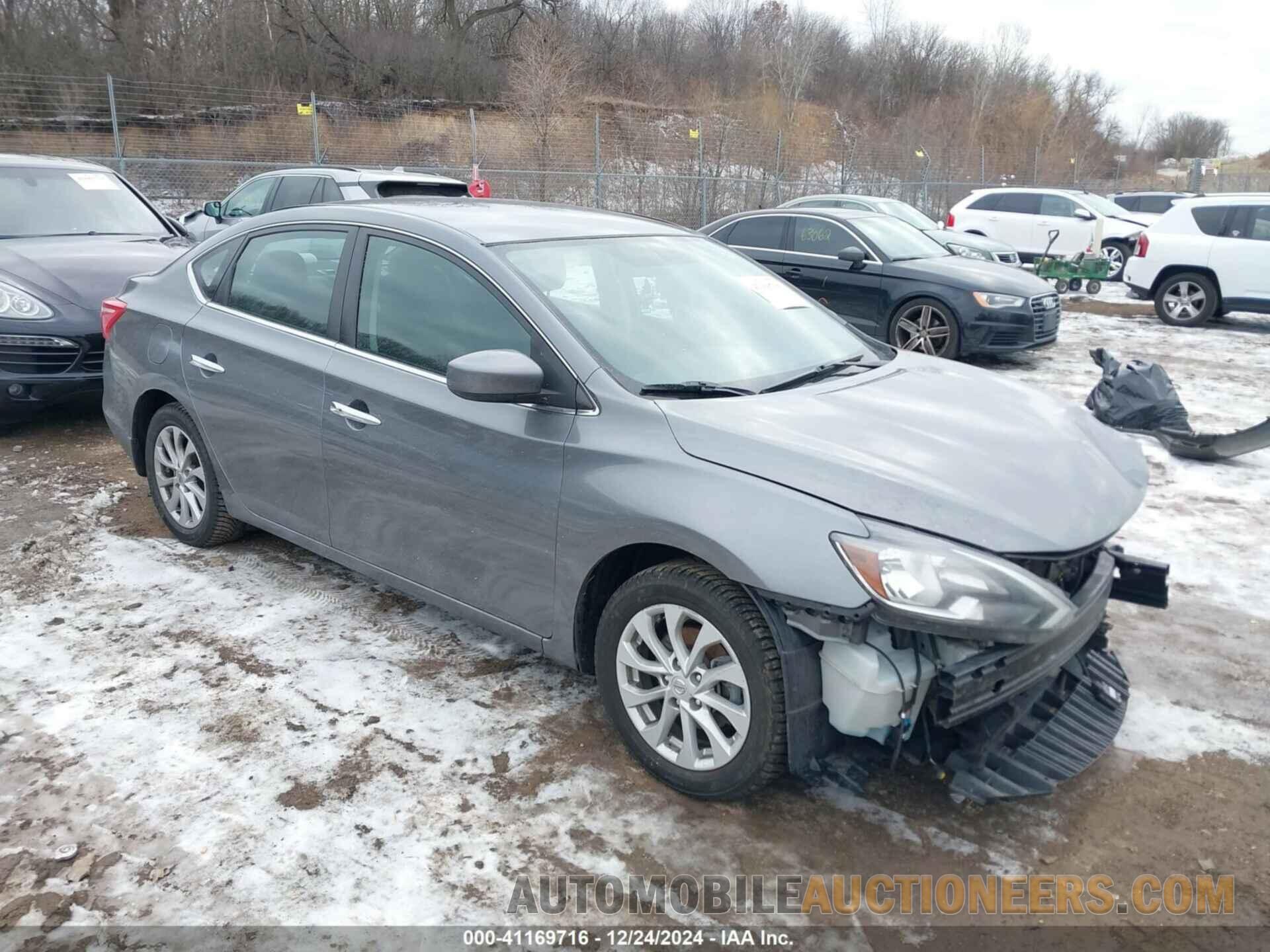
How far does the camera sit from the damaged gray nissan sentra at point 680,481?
2537mm

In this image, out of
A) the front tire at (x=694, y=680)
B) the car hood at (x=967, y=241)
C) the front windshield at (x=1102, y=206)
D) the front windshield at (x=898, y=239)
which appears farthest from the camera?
the front windshield at (x=1102, y=206)

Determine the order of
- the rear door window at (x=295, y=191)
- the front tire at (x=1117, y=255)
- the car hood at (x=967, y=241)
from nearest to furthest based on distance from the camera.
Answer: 1. the rear door window at (x=295, y=191)
2. the car hood at (x=967, y=241)
3. the front tire at (x=1117, y=255)

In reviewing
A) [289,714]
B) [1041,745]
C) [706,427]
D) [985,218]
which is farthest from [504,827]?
[985,218]

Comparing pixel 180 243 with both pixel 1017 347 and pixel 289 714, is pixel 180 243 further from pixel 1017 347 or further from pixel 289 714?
pixel 1017 347

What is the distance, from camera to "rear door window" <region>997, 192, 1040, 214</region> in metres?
18.8

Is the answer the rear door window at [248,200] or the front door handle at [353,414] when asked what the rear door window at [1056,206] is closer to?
the rear door window at [248,200]

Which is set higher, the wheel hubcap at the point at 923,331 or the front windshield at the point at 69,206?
the front windshield at the point at 69,206

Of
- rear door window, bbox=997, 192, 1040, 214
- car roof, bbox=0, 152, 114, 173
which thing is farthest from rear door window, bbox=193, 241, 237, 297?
rear door window, bbox=997, 192, 1040, 214

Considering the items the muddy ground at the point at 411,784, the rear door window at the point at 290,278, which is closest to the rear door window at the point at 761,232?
the muddy ground at the point at 411,784

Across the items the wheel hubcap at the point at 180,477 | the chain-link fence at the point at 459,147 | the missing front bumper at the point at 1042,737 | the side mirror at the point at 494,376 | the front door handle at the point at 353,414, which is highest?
the chain-link fence at the point at 459,147

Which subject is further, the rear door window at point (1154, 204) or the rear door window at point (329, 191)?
the rear door window at point (1154, 204)

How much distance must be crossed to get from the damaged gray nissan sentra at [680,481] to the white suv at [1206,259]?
35.4 feet

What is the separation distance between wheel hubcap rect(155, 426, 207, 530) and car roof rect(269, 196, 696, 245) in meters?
1.18

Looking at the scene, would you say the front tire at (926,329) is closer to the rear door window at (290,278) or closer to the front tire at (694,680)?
the rear door window at (290,278)
